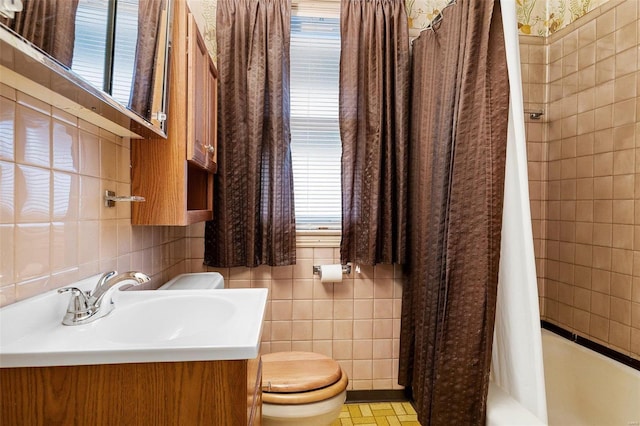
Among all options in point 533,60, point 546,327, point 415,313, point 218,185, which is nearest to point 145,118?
point 218,185

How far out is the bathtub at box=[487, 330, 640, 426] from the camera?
4.03 ft

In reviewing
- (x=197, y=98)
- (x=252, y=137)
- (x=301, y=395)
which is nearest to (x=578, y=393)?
(x=301, y=395)

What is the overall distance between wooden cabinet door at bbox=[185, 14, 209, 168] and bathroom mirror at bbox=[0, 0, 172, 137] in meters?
0.11

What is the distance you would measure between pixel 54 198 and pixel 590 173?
2208mm

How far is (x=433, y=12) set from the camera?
6.50 ft

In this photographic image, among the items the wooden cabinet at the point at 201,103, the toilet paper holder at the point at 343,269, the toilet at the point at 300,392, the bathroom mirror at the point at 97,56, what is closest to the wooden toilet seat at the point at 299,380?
the toilet at the point at 300,392

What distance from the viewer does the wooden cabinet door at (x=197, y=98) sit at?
1278 millimetres

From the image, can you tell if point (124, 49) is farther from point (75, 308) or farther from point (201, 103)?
point (75, 308)

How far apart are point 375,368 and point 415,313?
0.46 meters

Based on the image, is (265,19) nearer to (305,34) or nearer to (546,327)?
(305,34)

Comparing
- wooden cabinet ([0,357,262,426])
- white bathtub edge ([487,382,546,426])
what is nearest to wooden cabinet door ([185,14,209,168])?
wooden cabinet ([0,357,262,426])

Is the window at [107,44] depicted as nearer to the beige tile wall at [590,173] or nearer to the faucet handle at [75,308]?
the faucet handle at [75,308]

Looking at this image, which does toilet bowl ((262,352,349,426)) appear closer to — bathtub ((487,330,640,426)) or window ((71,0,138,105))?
bathtub ((487,330,640,426))

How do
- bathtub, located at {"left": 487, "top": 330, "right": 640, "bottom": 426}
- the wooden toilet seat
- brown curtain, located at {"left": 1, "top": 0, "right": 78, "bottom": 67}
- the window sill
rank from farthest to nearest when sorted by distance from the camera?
the window sill
the wooden toilet seat
bathtub, located at {"left": 487, "top": 330, "right": 640, "bottom": 426}
brown curtain, located at {"left": 1, "top": 0, "right": 78, "bottom": 67}
